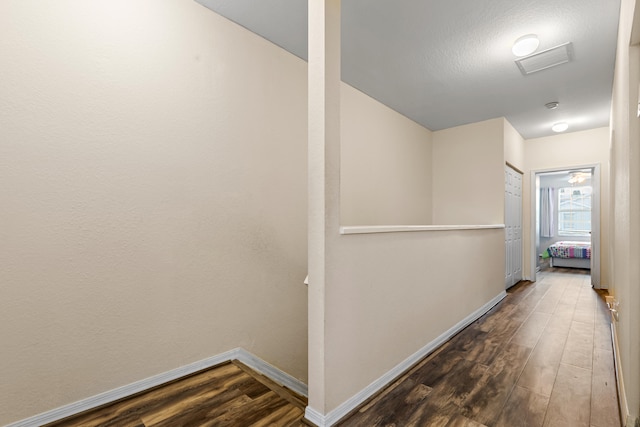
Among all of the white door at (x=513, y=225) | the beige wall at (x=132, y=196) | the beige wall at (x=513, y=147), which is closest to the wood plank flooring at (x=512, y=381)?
the beige wall at (x=132, y=196)

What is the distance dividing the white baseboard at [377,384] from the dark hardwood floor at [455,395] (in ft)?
0.13

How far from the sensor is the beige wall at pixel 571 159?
4.54 meters

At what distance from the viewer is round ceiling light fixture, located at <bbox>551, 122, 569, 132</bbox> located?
175 inches

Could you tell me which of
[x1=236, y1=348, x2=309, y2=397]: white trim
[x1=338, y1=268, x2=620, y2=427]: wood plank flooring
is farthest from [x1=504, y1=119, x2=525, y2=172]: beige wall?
[x1=236, y1=348, x2=309, y2=397]: white trim

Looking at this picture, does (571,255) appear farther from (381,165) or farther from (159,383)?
(159,383)

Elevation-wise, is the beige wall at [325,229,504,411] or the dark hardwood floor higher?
the beige wall at [325,229,504,411]

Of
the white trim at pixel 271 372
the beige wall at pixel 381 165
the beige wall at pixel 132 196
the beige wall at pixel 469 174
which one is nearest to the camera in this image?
the beige wall at pixel 132 196

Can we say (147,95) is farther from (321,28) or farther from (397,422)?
(397,422)

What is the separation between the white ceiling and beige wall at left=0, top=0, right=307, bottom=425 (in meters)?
0.53

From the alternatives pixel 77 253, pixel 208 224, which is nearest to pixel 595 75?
pixel 208 224

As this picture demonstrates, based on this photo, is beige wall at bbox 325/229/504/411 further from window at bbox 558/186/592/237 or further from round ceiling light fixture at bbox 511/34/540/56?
window at bbox 558/186/592/237

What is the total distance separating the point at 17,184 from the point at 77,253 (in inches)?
16.3

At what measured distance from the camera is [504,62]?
2.78 metres

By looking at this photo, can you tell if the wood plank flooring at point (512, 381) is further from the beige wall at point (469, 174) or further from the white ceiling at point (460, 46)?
the white ceiling at point (460, 46)
